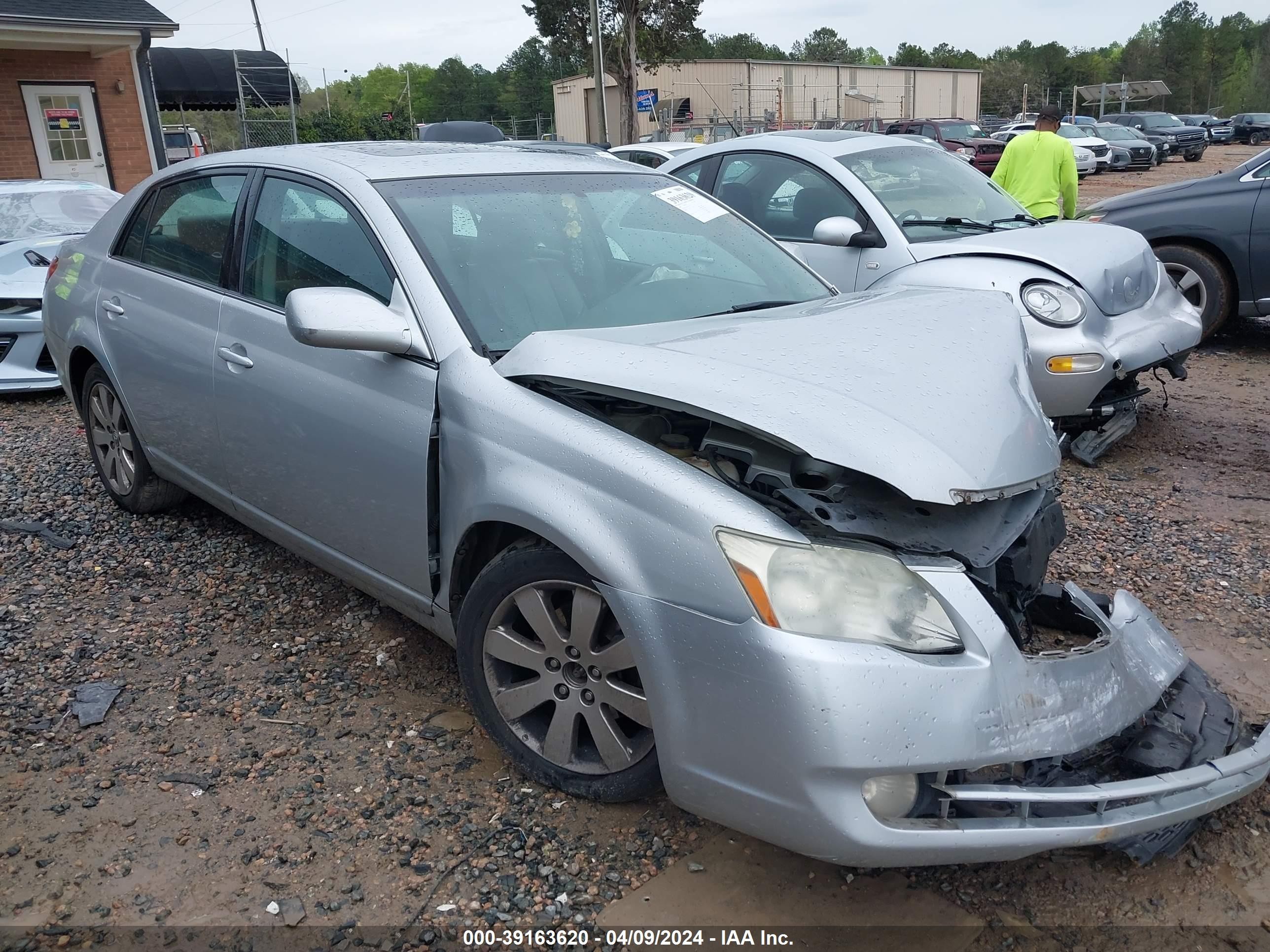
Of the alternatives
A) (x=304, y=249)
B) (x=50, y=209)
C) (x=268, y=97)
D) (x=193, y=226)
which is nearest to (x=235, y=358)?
(x=304, y=249)

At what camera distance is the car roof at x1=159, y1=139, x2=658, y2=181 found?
3264 millimetres

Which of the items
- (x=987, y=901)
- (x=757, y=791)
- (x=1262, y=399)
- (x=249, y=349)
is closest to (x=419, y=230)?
(x=249, y=349)

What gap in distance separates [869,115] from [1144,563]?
1958 inches

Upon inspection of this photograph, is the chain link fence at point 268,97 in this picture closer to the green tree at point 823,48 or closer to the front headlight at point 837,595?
the front headlight at point 837,595

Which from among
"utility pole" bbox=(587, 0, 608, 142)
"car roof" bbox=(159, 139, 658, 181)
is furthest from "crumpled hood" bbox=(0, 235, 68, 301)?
"utility pole" bbox=(587, 0, 608, 142)

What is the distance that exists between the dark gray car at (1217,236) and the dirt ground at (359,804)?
3612 mm

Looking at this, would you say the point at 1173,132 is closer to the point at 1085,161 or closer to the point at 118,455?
the point at 1085,161

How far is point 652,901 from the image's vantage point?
2312 mm

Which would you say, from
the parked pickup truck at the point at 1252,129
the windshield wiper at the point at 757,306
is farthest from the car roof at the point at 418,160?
the parked pickup truck at the point at 1252,129

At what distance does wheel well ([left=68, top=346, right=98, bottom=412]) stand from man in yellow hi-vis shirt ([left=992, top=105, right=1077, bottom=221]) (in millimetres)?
5944

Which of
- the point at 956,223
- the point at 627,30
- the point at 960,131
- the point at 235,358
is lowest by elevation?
the point at 235,358

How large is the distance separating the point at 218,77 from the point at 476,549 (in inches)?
1049

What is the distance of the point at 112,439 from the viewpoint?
15.2 feet

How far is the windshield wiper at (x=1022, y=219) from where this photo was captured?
6.00 m
